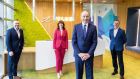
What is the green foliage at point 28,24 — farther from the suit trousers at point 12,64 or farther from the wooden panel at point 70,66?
the suit trousers at point 12,64

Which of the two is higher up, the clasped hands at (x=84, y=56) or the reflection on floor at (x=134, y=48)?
the clasped hands at (x=84, y=56)

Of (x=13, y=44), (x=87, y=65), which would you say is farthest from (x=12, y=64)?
(x=87, y=65)

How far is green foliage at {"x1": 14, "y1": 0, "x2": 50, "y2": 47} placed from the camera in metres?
9.85

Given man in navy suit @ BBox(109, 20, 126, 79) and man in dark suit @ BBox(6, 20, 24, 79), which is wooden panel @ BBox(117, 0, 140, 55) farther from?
man in dark suit @ BBox(6, 20, 24, 79)

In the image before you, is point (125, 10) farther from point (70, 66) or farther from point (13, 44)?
point (13, 44)

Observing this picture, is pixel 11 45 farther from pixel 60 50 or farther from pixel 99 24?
pixel 99 24

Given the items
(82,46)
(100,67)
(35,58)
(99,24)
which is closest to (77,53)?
(82,46)

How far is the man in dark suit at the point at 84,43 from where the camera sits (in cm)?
391

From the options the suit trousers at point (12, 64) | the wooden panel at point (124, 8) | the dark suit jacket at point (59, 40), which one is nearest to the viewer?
the suit trousers at point (12, 64)

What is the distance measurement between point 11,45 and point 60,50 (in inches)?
52.8

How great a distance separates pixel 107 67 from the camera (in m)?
7.40

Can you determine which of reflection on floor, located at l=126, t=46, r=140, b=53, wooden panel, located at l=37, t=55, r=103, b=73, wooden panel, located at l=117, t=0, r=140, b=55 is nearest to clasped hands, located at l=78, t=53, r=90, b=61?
wooden panel, located at l=37, t=55, r=103, b=73

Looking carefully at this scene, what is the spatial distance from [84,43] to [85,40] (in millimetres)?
55

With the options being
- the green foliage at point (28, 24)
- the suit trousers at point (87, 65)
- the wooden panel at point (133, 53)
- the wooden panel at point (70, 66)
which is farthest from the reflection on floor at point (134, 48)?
the suit trousers at point (87, 65)
